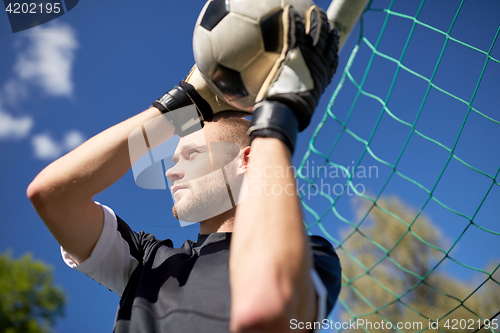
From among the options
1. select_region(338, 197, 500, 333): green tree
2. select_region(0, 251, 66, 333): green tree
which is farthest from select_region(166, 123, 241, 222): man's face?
select_region(0, 251, 66, 333): green tree

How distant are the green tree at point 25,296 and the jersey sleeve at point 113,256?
1733cm

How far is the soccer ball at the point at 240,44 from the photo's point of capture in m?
1.14

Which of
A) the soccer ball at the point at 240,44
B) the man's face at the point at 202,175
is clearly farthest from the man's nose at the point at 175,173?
the soccer ball at the point at 240,44

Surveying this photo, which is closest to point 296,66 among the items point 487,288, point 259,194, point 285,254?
point 259,194

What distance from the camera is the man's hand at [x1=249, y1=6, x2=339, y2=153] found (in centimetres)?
90

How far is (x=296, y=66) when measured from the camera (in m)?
1.00

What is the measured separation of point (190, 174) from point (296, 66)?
793mm

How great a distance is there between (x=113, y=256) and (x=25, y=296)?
1846 cm

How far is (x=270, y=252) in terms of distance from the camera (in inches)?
27.1

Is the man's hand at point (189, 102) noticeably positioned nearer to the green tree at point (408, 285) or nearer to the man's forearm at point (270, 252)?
the man's forearm at point (270, 252)

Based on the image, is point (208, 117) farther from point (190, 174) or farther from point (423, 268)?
point (423, 268)

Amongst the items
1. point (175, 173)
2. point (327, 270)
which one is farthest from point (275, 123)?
point (175, 173)

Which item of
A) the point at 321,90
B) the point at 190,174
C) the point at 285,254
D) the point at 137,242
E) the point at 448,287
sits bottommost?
the point at 448,287

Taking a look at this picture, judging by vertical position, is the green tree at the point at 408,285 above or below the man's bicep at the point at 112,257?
below
